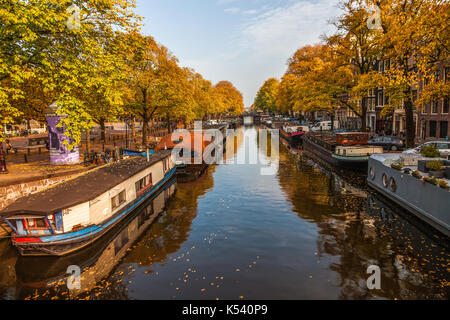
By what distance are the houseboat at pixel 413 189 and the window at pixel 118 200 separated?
18077 mm

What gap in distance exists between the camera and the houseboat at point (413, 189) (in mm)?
15719

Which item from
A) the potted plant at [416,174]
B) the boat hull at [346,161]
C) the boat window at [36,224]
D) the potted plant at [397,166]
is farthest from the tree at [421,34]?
the boat window at [36,224]

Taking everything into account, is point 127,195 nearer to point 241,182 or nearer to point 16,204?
point 16,204

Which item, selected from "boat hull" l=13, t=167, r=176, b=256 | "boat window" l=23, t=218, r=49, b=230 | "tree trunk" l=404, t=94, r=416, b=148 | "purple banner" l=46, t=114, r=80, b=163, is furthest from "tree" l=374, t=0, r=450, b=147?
"purple banner" l=46, t=114, r=80, b=163

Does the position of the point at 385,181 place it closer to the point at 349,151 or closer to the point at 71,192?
the point at 349,151

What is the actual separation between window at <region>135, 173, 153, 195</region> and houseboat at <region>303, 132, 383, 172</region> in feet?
70.0

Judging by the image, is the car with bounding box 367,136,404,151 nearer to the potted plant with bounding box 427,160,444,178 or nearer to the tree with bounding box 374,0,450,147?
the tree with bounding box 374,0,450,147

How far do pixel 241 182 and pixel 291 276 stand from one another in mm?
17654

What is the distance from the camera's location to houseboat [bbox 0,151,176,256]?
13820 millimetres

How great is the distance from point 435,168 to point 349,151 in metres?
15.9

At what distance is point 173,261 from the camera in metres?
14.1

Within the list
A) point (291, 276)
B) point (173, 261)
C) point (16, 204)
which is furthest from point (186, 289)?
point (16, 204)

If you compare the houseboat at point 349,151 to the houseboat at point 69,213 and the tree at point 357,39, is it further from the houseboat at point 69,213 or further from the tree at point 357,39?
the houseboat at point 69,213

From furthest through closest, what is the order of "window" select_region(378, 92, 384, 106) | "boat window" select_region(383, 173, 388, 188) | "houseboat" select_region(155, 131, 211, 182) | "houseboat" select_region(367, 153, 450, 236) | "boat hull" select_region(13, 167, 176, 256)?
1. "window" select_region(378, 92, 384, 106)
2. "houseboat" select_region(155, 131, 211, 182)
3. "boat window" select_region(383, 173, 388, 188)
4. "houseboat" select_region(367, 153, 450, 236)
5. "boat hull" select_region(13, 167, 176, 256)
